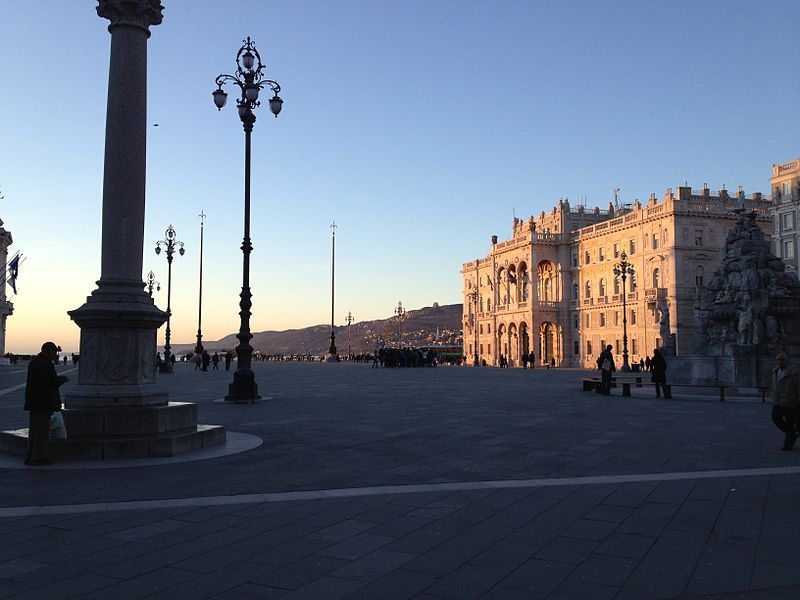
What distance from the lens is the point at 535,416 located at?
1535cm

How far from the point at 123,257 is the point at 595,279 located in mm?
65506

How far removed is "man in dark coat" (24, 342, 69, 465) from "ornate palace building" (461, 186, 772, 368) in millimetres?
47089

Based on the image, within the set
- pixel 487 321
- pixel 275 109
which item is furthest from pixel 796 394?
pixel 487 321

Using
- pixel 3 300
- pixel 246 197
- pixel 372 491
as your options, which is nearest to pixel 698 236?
pixel 246 197

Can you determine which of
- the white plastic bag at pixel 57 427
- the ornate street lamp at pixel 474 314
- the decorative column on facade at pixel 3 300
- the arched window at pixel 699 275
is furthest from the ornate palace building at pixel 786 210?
the decorative column on facade at pixel 3 300

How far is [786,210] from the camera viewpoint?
5738cm

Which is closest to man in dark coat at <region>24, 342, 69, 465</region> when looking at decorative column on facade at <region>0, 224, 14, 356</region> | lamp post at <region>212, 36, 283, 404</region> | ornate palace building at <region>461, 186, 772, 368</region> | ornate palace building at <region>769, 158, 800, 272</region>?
lamp post at <region>212, 36, 283, 404</region>

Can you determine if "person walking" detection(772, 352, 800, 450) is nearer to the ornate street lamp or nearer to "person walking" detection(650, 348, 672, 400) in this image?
"person walking" detection(650, 348, 672, 400)

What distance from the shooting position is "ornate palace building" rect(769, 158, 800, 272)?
5644cm

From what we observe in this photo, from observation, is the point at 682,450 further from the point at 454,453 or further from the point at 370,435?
the point at 370,435

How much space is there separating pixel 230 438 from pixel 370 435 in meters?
2.31

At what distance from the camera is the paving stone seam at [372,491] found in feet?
21.7

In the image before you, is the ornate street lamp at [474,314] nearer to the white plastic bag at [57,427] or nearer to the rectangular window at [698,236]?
the rectangular window at [698,236]

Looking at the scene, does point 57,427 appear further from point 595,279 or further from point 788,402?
point 595,279
